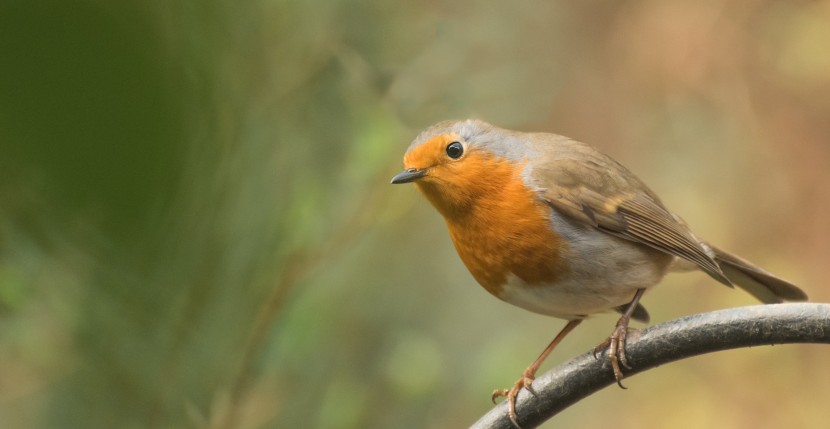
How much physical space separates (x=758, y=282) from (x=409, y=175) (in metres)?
1.10

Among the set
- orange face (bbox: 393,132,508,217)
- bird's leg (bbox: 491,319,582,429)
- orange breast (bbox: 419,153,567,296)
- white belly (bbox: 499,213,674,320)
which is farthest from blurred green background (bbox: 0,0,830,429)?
white belly (bbox: 499,213,674,320)

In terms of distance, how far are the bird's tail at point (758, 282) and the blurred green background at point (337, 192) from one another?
0.79 metres

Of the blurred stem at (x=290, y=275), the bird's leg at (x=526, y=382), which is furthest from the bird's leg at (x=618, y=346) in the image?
the blurred stem at (x=290, y=275)

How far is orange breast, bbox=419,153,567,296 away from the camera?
2398 mm

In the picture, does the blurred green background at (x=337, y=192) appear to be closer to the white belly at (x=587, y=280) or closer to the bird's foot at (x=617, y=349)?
the white belly at (x=587, y=280)

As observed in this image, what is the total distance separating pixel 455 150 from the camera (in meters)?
2.66

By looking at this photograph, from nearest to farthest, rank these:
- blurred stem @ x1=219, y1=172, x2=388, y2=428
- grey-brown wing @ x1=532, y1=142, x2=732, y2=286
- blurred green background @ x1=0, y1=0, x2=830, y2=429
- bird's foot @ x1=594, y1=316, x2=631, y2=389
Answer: blurred green background @ x1=0, y1=0, x2=830, y2=429 < bird's foot @ x1=594, y1=316, x2=631, y2=389 < blurred stem @ x1=219, y1=172, x2=388, y2=428 < grey-brown wing @ x1=532, y1=142, x2=732, y2=286

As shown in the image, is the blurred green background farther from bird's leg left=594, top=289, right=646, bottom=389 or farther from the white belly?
bird's leg left=594, top=289, right=646, bottom=389

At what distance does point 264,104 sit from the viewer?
196cm

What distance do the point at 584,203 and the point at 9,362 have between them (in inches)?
63.3

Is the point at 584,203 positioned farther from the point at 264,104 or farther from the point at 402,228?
the point at 402,228

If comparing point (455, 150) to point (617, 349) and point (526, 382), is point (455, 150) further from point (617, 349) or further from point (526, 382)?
point (617, 349)

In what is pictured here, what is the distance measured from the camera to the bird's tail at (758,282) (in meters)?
2.55

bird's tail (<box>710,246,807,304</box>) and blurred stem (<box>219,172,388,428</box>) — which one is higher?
blurred stem (<box>219,172,388,428</box>)
